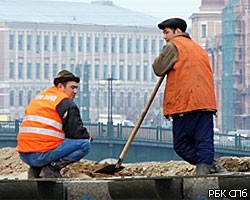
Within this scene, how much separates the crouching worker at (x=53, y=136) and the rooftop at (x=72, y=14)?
130m

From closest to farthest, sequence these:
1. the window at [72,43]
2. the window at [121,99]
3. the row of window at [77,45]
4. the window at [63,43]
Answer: the window at [121,99] < the window at [63,43] < the row of window at [77,45] < the window at [72,43]

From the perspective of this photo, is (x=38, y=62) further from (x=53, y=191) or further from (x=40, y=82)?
(x=53, y=191)

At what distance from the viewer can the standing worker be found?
903cm

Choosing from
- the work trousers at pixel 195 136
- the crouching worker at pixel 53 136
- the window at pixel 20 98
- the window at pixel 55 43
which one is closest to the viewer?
the work trousers at pixel 195 136

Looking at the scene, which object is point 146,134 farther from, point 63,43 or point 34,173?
point 63,43

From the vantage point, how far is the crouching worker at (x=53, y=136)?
30.2ft

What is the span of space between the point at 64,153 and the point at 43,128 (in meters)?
0.23

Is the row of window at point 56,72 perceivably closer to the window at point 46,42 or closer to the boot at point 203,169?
the window at point 46,42

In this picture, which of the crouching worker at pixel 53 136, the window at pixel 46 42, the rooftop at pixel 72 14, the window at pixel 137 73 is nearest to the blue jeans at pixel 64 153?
the crouching worker at pixel 53 136

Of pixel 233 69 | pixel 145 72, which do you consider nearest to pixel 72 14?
pixel 145 72

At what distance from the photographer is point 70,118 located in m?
9.20

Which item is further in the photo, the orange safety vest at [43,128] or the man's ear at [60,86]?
the man's ear at [60,86]

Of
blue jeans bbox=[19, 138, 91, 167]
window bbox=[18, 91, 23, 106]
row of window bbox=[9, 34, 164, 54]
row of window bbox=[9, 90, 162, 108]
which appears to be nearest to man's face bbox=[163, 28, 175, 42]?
blue jeans bbox=[19, 138, 91, 167]

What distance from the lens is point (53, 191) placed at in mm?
8242
